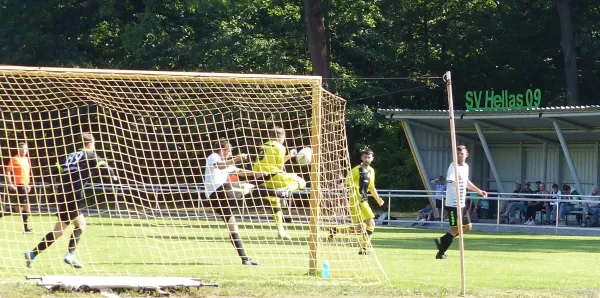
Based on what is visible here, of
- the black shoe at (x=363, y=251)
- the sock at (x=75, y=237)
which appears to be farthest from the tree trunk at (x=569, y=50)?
the sock at (x=75, y=237)

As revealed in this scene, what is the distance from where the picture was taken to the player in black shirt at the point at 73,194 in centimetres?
1334

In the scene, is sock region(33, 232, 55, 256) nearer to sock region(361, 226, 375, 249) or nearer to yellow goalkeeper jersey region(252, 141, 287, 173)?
yellow goalkeeper jersey region(252, 141, 287, 173)

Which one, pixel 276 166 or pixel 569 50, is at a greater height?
pixel 569 50

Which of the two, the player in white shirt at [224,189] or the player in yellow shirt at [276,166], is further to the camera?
the player in yellow shirt at [276,166]

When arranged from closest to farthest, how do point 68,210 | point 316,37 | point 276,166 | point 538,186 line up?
1. point 68,210
2. point 276,166
3. point 538,186
4. point 316,37

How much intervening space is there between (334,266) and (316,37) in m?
24.9

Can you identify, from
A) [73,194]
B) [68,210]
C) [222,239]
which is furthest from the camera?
[222,239]

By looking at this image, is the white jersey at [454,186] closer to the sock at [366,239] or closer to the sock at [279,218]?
the sock at [366,239]

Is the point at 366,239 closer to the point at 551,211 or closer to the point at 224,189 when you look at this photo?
the point at 224,189

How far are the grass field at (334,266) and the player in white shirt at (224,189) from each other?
356 mm

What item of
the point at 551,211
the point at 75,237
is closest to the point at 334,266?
the point at 75,237

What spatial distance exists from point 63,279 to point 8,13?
35799 millimetres

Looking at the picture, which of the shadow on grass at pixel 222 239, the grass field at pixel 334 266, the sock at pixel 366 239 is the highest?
the sock at pixel 366 239

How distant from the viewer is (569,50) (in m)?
37.8
